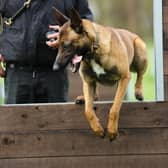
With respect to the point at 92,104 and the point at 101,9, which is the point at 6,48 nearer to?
the point at 92,104

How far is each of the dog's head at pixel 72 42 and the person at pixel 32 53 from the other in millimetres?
439

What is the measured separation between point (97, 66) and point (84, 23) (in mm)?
300

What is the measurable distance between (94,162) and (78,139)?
18 cm

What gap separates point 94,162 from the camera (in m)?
4.93

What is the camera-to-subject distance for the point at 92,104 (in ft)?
16.1

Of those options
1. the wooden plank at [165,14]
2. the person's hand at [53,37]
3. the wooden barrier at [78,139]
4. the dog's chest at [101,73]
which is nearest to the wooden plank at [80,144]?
the wooden barrier at [78,139]

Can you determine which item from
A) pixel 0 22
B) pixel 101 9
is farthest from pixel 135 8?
pixel 0 22

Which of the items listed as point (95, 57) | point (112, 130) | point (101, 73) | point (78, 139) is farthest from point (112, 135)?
point (95, 57)

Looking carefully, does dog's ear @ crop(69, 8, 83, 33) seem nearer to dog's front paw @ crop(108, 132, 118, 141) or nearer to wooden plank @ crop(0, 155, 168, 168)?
dog's front paw @ crop(108, 132, 118, 141)

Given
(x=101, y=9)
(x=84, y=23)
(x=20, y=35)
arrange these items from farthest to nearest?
1. (x=101, y=9)
2. (x=20, y=35)
3. (x=84, y=23)

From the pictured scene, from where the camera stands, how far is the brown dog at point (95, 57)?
4.55 m

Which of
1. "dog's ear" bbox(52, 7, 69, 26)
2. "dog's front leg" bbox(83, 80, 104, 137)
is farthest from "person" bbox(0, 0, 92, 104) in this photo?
"dog's front leg" bbox(83, 80, 104, 137)

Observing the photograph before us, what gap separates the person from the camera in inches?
200

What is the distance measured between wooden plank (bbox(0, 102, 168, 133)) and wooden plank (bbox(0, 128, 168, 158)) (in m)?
0.04
